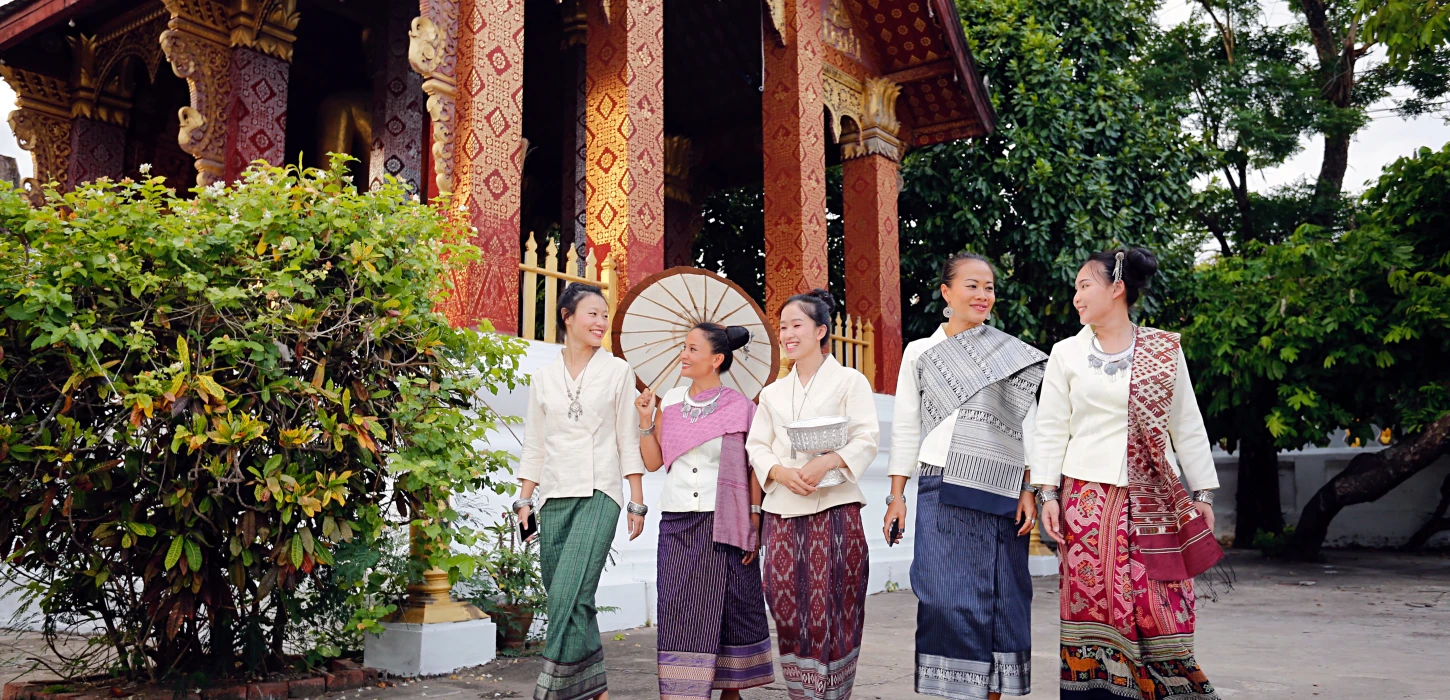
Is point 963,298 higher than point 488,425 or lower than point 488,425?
higher

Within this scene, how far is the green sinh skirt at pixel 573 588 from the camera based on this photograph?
11.0 ft

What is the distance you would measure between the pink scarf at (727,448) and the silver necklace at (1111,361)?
110 cm

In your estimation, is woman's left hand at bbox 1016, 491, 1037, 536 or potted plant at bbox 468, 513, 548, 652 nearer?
woman's left hand at bbox 1016, 491, 1037, 536

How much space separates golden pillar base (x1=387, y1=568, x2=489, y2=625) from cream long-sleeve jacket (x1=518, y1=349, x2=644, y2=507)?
831 millimetres

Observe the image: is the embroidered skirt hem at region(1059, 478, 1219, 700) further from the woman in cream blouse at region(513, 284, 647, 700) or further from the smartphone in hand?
the smartphone in hand

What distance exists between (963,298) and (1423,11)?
14.8ft

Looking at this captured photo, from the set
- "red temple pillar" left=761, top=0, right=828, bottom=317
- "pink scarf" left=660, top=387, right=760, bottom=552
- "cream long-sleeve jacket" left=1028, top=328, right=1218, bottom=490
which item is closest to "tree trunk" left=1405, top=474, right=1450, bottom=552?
"red temple pillar" left=761, top=0, right=828, bottom=317

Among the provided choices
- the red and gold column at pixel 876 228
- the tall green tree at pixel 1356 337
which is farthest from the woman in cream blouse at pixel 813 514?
the tall green tree at pixel 1356 337

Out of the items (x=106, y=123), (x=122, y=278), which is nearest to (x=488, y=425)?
(x=122, y=278)

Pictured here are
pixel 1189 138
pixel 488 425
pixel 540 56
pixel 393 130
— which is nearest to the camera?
pixel 488 425

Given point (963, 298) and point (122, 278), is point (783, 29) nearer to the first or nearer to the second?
point (963, 298)

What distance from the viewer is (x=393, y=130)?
314 inches

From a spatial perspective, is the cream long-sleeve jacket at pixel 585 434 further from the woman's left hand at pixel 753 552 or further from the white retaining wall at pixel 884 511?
the white retaining wall at pixel 884 511

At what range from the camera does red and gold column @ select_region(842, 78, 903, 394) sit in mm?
9078
